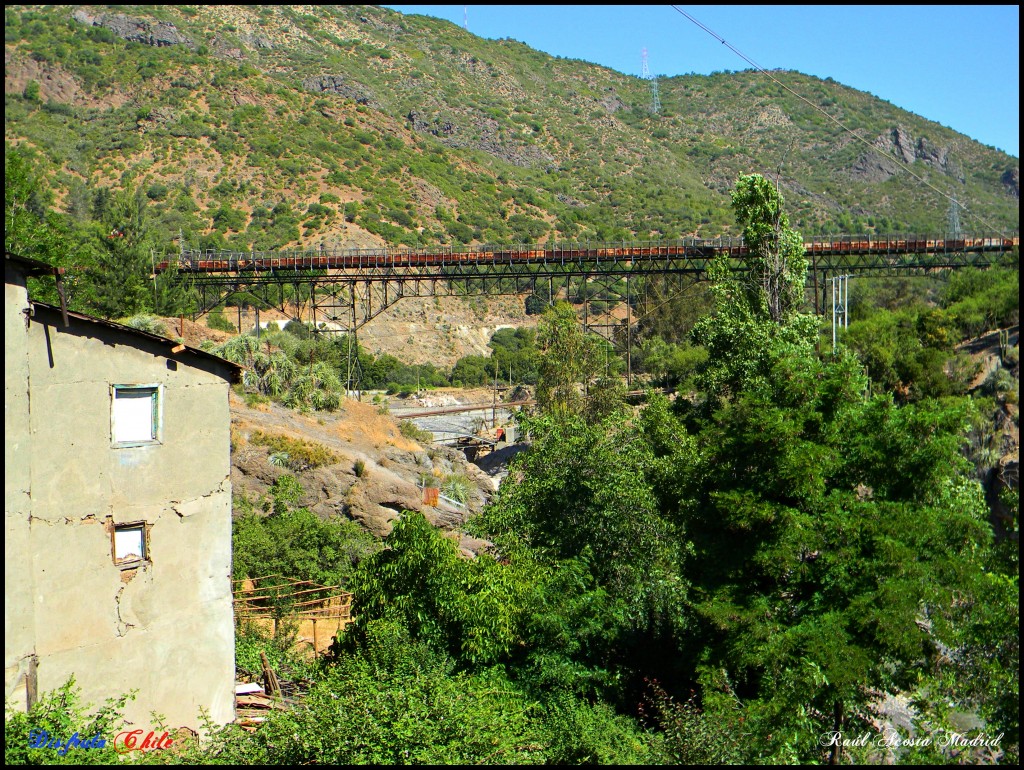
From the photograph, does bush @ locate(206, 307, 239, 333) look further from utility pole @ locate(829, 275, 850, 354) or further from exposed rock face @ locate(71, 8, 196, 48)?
exposed rock face @ locate(71, 8, 196, 48)

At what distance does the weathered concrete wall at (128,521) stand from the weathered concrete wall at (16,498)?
0.23 ft

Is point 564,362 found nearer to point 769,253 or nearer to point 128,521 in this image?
point 769,253

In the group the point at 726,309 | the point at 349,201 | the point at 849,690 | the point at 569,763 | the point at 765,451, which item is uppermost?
the point at 349,201

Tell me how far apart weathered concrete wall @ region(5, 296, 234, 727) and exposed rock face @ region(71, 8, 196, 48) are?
9581 cm

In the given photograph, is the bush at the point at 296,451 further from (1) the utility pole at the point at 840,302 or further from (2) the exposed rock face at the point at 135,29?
(2) the exposed rock face at the point at 135,29

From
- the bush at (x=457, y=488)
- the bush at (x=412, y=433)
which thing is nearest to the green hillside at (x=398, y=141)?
the bush at (x=412, y=433)

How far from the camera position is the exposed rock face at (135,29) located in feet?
316

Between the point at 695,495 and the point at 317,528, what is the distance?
34.1ft

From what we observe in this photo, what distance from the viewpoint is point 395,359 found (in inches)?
2522

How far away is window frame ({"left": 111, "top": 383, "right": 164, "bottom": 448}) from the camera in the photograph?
11141 mm

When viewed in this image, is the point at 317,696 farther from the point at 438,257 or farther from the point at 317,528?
the point at 438,257

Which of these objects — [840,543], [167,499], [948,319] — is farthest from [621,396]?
[167,499]

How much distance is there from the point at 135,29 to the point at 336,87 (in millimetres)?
20418

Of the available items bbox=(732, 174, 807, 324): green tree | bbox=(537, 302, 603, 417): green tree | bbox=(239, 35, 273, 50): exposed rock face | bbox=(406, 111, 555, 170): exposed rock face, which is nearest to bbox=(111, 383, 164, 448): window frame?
bbox=(732, 174, 807, 324): green tree
